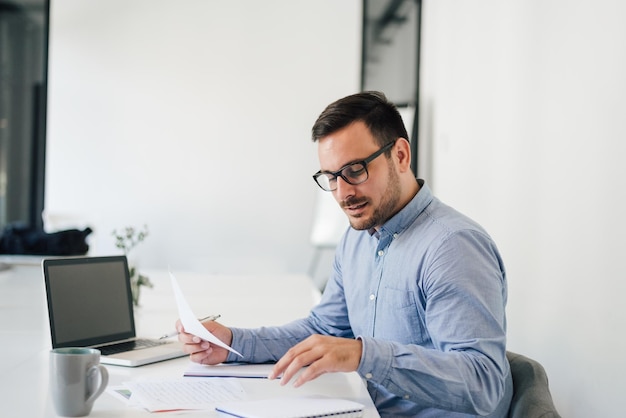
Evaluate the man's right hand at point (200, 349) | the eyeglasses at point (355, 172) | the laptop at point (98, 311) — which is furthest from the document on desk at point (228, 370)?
the eyeglasses at point (355, 172)

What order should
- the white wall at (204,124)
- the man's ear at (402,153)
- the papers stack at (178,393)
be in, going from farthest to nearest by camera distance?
1. the white wall at (204,124)
2. the man's ear at (402,153)
3. the papers stack at (178,393)

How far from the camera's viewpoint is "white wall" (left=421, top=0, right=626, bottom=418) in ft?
6.36

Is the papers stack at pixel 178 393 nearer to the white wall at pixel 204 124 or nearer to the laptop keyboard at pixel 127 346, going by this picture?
the laptop keyboard at pixel 127 346

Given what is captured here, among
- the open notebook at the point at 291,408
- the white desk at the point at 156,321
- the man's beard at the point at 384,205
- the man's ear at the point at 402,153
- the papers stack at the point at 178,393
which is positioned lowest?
the white desk at the point at 156,321

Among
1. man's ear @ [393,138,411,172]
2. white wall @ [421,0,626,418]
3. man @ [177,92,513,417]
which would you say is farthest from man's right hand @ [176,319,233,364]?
white wall @ [421,0,626,418]

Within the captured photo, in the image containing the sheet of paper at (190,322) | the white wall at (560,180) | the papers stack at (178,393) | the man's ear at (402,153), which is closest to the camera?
the papers stack at (178,393)

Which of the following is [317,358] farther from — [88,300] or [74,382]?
[88,300]

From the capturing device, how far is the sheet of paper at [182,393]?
1.41 m

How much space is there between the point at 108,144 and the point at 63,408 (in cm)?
568

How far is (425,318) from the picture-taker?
164 centimetres

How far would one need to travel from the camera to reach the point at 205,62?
6668 millimetres

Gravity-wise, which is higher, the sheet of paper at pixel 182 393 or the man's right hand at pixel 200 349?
the man's right hand at pixel 200 349

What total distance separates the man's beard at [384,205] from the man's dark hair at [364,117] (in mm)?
86

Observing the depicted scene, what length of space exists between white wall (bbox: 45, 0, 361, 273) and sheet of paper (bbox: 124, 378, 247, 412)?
5.04 metres
